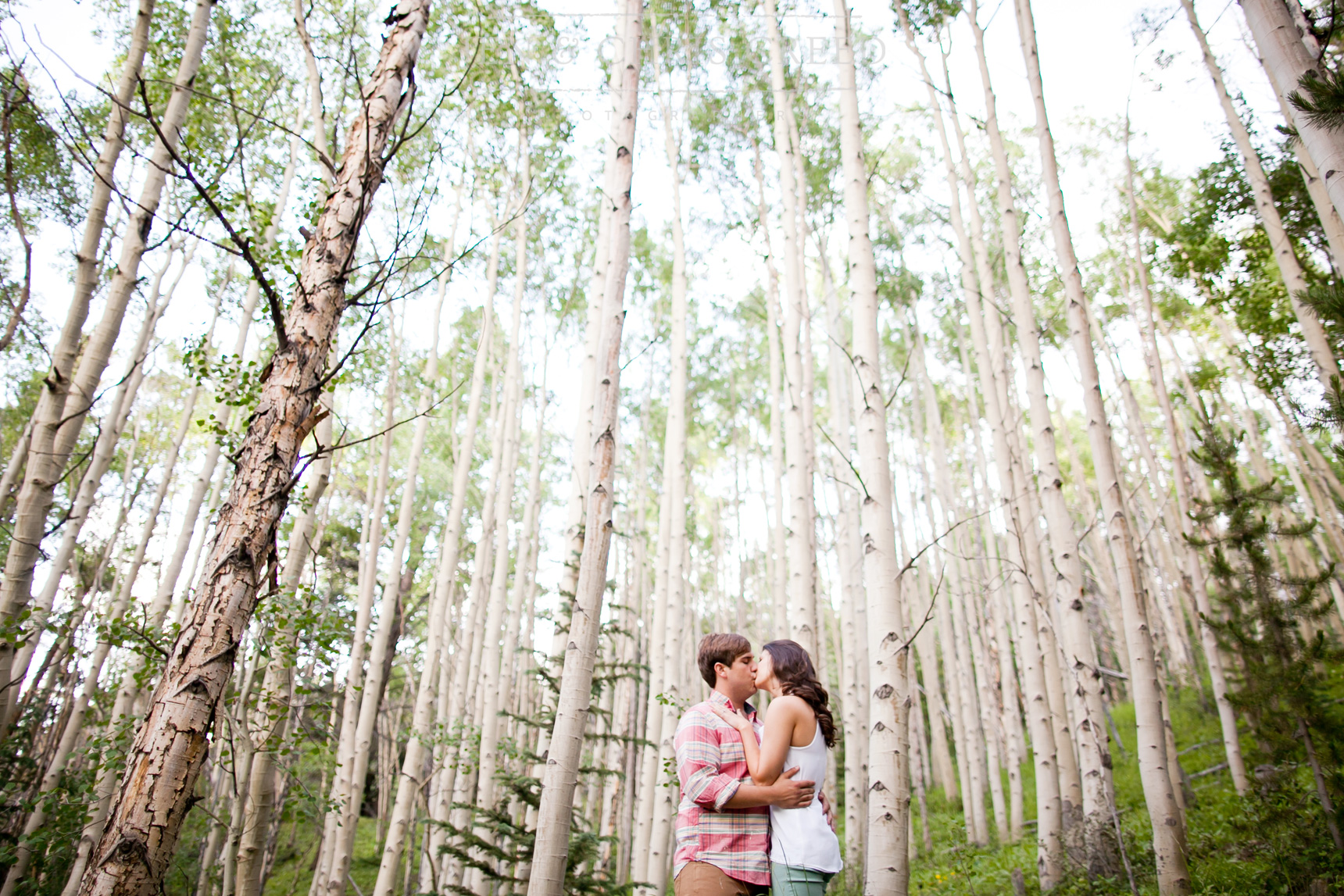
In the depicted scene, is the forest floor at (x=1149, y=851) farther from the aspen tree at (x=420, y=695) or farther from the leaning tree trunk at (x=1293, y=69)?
the aspen tree at (x=420, y=695)

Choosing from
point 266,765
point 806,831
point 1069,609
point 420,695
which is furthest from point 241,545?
point 420,695

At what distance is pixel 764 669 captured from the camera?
219 centimetres

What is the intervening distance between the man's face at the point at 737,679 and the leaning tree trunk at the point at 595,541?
64 centimetres

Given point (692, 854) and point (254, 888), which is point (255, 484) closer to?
point (692, 854)

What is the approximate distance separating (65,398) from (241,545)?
2218mm

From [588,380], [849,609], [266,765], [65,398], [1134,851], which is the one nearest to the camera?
[65,398]

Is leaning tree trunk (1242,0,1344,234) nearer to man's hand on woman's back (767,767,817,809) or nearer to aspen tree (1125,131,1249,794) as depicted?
man's hand on woman's back (767,767,817,809)

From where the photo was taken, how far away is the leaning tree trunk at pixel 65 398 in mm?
2988

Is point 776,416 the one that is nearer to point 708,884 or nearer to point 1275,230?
point 1275,230

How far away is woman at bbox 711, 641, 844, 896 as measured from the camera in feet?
6.34

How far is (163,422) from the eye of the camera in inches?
494

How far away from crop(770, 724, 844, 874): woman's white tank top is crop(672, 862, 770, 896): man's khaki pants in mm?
126

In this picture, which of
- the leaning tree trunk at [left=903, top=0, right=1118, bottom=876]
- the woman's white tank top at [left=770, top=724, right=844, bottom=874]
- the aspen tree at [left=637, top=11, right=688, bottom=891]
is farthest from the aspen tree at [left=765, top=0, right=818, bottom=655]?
the woman's white tank top at [left=770, top=724, right=844, bottom=874]

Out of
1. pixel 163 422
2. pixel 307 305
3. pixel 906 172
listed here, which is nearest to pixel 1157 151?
pixel 906 172
